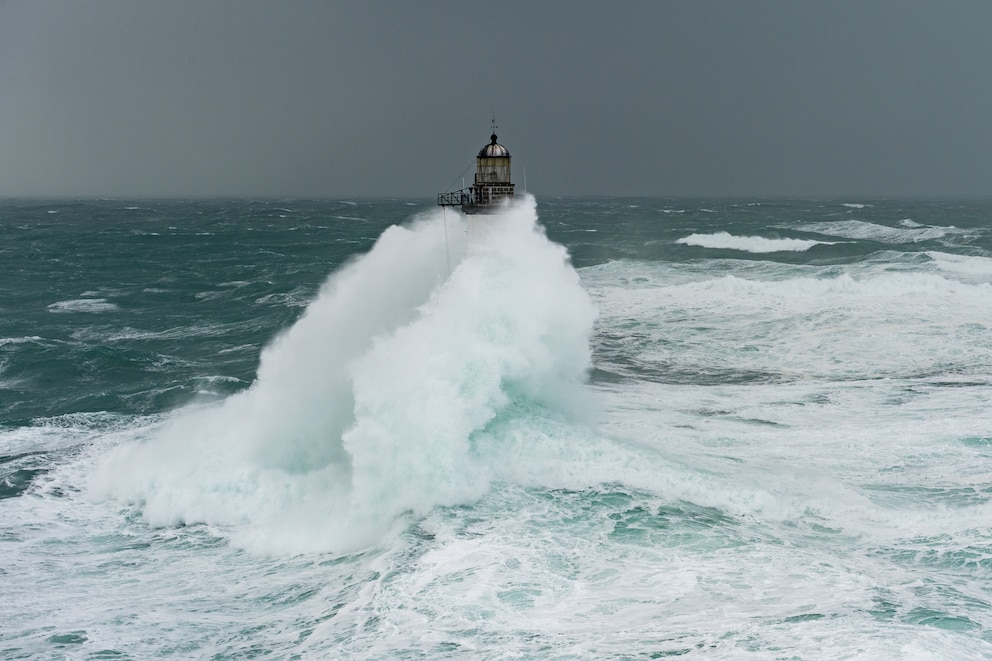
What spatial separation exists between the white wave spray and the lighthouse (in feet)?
1.30

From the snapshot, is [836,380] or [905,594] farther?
[836,380]

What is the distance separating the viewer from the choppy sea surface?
11172mm

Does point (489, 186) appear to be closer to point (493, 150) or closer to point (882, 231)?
point (493, 150)

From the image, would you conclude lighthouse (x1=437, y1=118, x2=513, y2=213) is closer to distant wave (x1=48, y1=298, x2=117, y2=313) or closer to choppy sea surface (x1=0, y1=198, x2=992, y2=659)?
choppy sea surface (x1=0, y1=198, x2=992, y2=659)

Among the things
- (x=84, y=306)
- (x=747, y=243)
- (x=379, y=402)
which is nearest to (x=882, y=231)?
(x=747, y=243)

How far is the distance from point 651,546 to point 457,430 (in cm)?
441

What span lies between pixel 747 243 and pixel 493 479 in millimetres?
52826

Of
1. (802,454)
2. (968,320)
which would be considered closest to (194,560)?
(802,454)

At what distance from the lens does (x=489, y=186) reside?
20844 millimetres

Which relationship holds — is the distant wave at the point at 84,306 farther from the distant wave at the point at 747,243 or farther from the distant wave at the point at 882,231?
the distant wave at the point at 882,231

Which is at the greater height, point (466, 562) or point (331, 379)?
point (331, 379)

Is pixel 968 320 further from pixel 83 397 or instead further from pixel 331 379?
pixel 83 397

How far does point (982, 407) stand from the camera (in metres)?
20.6

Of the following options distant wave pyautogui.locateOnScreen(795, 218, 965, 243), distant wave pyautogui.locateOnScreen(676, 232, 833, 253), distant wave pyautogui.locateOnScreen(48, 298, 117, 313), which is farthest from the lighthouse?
distant wave pyautogui.locateOnScreen(795, 218, 965, 243)
